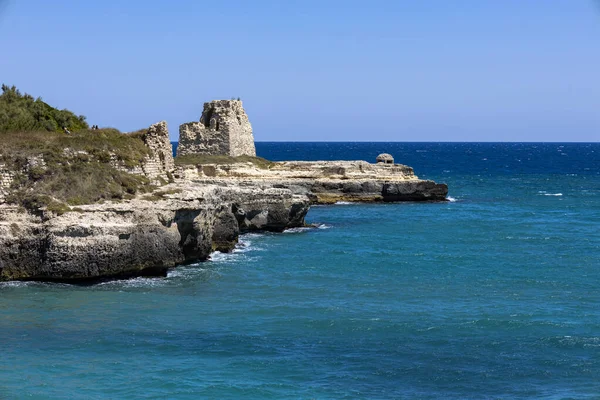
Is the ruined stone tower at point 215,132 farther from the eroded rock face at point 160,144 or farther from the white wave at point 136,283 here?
the white wave at point 136,283

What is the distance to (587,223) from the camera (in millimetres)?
45844

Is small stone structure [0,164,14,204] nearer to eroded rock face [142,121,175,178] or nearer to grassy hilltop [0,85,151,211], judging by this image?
grassy hilltop [0,85,151,211]

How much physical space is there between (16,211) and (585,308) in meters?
17.5

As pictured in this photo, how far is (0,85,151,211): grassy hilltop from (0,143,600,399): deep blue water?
323 centimetres

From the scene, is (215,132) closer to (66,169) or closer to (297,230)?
(297,230)

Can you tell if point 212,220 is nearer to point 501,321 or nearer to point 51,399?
point 501,321

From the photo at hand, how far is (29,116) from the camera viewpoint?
3484 cm

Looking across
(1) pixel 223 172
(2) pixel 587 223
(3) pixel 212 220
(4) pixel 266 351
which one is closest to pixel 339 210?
(1) pixel 223 172

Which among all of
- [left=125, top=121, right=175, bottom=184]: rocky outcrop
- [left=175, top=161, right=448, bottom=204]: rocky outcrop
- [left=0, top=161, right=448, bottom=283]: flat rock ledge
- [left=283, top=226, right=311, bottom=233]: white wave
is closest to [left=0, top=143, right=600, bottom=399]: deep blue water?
[left=0, top=161, right=448, bottom=283]: flat rock ledge

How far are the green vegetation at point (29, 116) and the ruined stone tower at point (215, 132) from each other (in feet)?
58.6

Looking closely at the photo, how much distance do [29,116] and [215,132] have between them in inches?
938

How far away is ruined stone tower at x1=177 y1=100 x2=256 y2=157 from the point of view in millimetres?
57812

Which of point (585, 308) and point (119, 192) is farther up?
point (119, 192)

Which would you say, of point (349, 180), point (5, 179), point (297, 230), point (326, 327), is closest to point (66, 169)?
point (5, 179)
